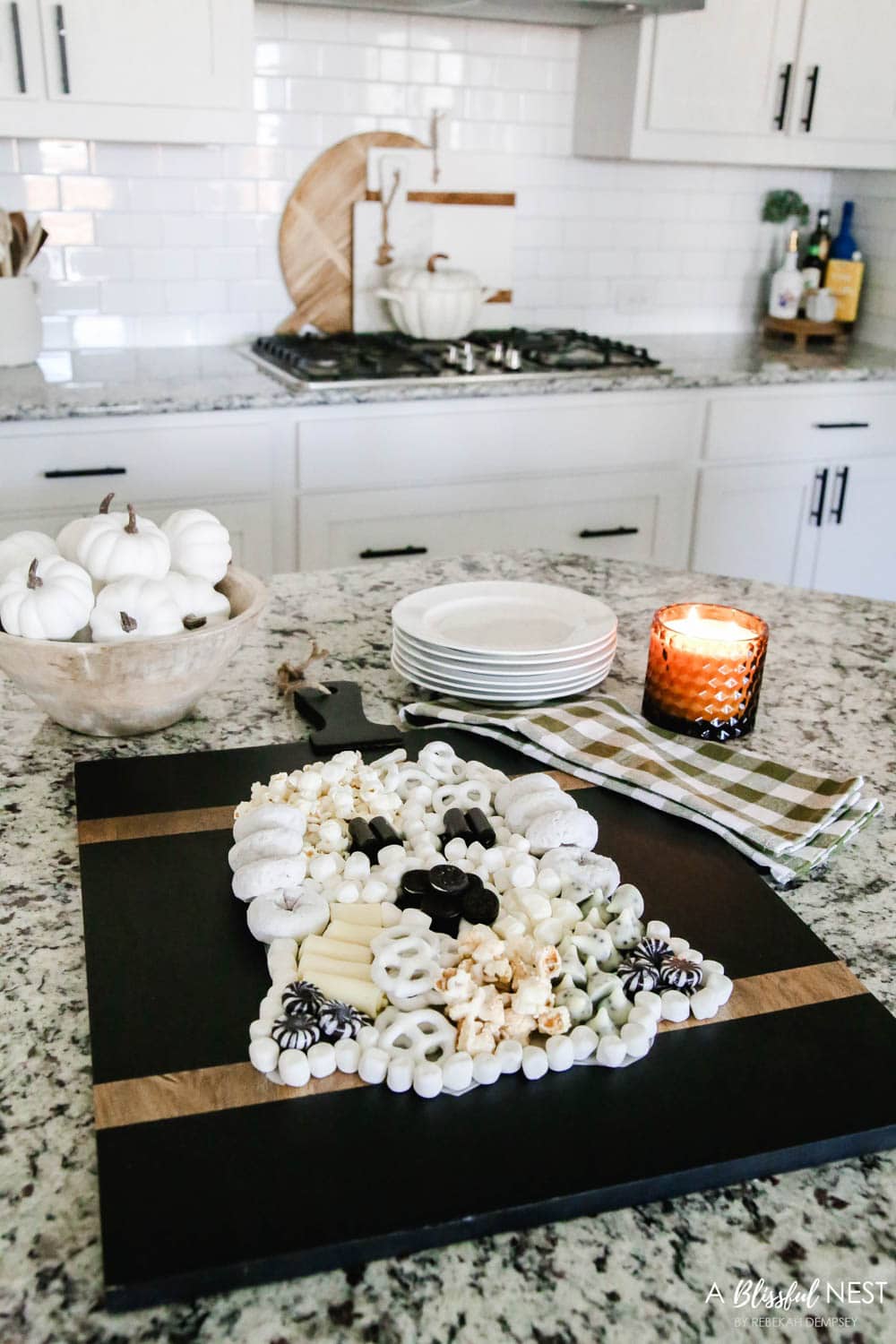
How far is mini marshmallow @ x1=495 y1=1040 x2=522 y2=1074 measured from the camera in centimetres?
72

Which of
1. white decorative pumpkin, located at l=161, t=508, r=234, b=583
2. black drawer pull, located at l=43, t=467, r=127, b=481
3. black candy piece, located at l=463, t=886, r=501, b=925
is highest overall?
white decorative pumpkin, located at l=161, t=508, r=234, b=583

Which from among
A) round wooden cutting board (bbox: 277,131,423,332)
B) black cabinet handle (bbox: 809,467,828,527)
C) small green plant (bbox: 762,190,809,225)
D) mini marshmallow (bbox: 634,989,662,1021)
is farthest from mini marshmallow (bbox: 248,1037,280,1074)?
→ small green plant (bbox: 762,190,809,225)

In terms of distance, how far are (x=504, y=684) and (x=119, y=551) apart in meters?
0.40

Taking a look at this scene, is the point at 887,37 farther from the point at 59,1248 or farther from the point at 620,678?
the point at 59,1248

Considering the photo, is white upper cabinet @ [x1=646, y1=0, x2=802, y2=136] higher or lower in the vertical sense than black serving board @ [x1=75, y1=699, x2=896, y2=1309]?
higher

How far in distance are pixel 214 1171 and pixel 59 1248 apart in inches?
3.4

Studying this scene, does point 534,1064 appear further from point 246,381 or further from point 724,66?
point 724,66

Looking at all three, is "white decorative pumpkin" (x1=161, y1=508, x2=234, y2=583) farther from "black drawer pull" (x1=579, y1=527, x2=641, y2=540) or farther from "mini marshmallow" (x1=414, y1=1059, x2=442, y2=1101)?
"black drawer pull" (x1=579, y1=527, x2=641, y2=540)

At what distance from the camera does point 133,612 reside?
109cm

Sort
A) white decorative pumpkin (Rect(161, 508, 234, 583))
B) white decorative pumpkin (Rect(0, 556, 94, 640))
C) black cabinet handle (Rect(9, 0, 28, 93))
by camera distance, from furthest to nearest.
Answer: black cabinet handle (Rect(9, 0, 28, 93)) → white decorative pumpkin (Rect(161, 508, 234, 583)) → white decorative pumpkin (Rect(0, 556, 94, 640))

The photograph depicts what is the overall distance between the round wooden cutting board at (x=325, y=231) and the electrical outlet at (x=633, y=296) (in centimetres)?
76

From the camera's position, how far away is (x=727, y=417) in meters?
3.23

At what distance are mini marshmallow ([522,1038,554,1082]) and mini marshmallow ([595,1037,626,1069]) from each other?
34 mm

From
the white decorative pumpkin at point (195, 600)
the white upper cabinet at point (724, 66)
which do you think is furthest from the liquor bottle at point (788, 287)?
the white decorative pumpkin at point (195, 600)
